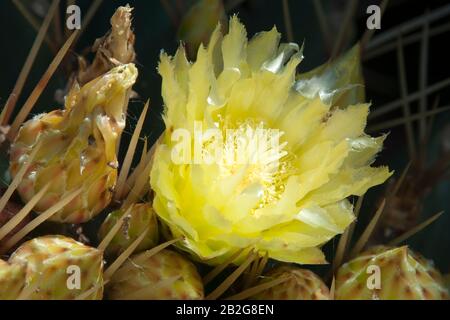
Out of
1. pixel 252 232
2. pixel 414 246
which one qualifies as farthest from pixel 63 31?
pixel 414 246

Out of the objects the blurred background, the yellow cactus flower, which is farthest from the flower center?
the blurred background

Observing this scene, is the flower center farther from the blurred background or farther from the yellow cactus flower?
the blurred background

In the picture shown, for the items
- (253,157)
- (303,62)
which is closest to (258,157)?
(253,157)

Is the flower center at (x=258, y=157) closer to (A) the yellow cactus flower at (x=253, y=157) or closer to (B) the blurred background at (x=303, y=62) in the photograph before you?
(A) the yellow cactus flower at (x=253, y=157)

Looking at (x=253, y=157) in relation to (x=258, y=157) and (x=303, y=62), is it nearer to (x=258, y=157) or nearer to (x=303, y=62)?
(x=258, y=157)

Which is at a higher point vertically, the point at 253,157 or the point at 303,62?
the point at 303,62

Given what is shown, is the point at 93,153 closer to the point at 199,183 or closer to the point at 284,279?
the point at 199,183
